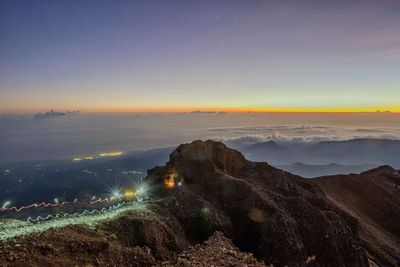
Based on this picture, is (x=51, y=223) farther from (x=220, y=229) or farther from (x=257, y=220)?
(x=257, y=220)

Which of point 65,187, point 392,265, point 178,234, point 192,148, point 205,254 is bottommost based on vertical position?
point 65,187

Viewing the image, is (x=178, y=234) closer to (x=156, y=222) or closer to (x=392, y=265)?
(x=156, y=222)

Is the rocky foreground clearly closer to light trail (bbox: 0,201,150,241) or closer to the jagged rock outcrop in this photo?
the jagged rock outcrop

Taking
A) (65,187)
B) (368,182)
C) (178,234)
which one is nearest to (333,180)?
(368,182)

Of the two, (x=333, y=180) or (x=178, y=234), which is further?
(x=333, y=180)

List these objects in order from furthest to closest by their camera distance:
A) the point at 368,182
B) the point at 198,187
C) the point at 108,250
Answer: the point at 368,182 → the point at 198,187 → the point at 108,250

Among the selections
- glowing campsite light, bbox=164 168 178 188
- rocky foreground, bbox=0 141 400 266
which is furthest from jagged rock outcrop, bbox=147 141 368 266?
glowing campsite light, bbox=164 168 178 188

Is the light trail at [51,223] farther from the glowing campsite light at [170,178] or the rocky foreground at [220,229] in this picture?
the glowing campsite light at [170,178]

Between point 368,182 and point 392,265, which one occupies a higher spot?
point 368,182
